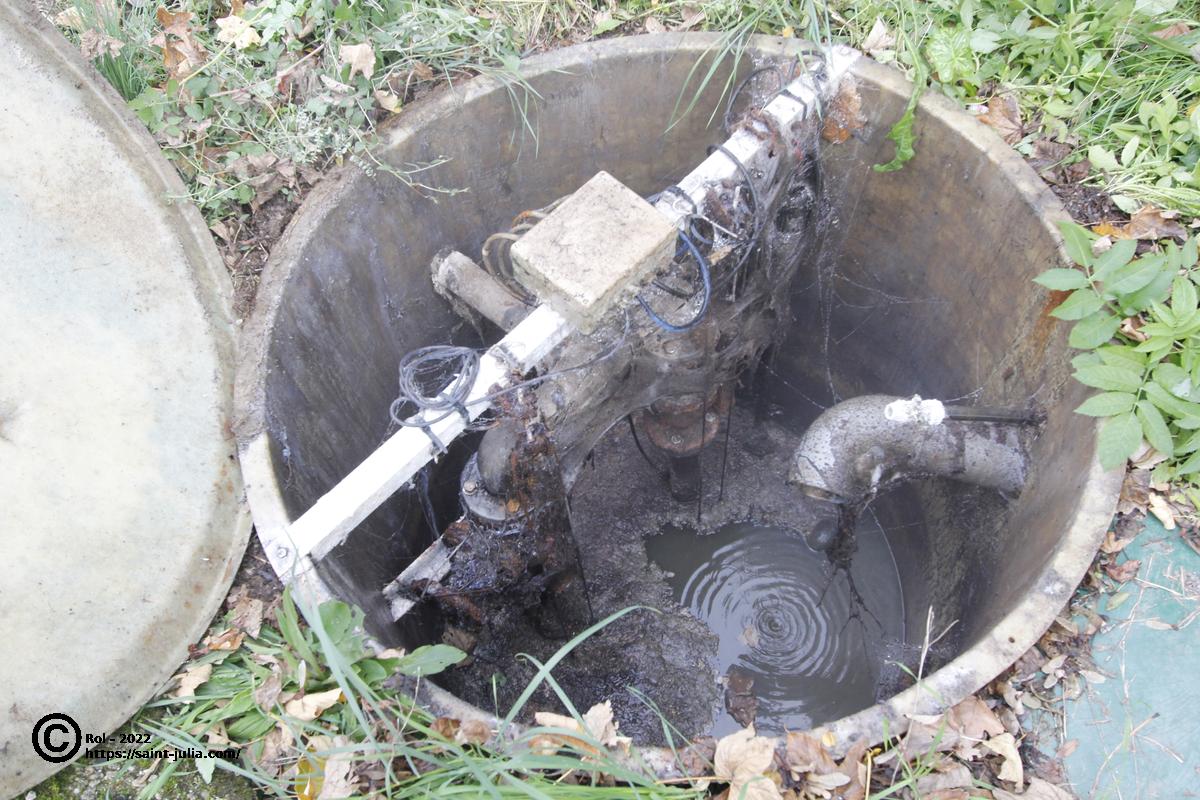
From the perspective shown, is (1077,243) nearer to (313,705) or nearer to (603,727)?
(603,727)

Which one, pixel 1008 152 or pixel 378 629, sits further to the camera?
pixel 1008 152

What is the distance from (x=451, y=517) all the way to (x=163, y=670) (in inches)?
63.6

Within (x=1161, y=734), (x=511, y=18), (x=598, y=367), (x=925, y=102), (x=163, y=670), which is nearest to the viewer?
(x=1161, y=734)

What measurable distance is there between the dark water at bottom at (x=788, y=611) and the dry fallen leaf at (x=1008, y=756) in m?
1.63

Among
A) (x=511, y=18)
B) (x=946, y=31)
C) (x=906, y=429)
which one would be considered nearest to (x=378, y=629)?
(x=906, y=429)

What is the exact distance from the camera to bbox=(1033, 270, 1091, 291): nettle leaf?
7.46ft

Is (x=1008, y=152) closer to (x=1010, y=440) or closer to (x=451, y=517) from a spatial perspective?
(x=1010, y=440)

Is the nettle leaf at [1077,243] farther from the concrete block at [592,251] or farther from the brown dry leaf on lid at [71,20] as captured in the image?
the brown dry leaf on lid at [71,20]

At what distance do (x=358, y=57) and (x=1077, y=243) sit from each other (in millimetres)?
2466

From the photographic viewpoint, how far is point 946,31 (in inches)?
114

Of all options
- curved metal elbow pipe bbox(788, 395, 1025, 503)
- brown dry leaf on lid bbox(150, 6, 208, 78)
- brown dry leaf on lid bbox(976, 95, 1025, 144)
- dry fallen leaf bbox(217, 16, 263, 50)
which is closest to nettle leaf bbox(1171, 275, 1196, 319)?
curved metal elbow pipe bbox(788, 395, 1025, 503)

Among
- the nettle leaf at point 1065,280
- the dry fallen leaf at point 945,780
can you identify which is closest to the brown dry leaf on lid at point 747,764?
the dry fallen leaf at point 945,780

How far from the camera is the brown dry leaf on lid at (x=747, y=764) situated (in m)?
1.74

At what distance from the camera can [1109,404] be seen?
2.14m
